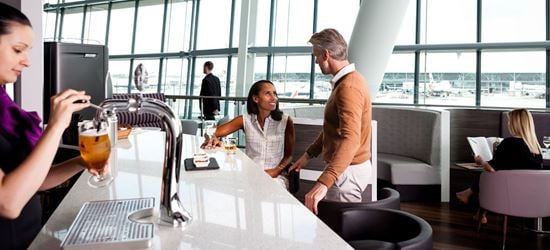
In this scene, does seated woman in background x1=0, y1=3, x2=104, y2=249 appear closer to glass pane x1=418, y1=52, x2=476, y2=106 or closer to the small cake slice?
the small cake slice

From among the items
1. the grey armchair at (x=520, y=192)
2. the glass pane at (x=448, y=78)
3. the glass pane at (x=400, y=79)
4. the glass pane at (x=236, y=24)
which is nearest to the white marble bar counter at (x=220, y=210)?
the grey armchair at (x=520, y=192)

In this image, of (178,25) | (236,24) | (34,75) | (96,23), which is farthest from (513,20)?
(96,23)

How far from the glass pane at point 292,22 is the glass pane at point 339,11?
0.29 metres

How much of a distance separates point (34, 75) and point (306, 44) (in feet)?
21.4

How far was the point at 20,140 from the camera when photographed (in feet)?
3.37

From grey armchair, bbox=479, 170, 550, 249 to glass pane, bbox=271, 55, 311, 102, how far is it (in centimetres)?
785

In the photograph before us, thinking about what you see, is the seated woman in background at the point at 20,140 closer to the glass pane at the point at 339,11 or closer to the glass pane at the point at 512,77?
the glass pane at the point at 512,77

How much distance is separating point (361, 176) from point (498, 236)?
2237 millimetres

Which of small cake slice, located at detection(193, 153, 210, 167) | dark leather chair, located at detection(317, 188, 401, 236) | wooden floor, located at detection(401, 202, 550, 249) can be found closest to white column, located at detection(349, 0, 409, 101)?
wooden floor, located at detection(401, 202, 550, 249)

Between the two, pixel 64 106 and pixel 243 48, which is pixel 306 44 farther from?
pixel 64 106

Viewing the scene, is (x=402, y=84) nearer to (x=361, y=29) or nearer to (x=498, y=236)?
(x=361, y=29)

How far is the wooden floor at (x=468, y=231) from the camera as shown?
3.55m

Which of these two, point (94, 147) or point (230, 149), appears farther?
point (230, 149)

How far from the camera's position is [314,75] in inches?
436
